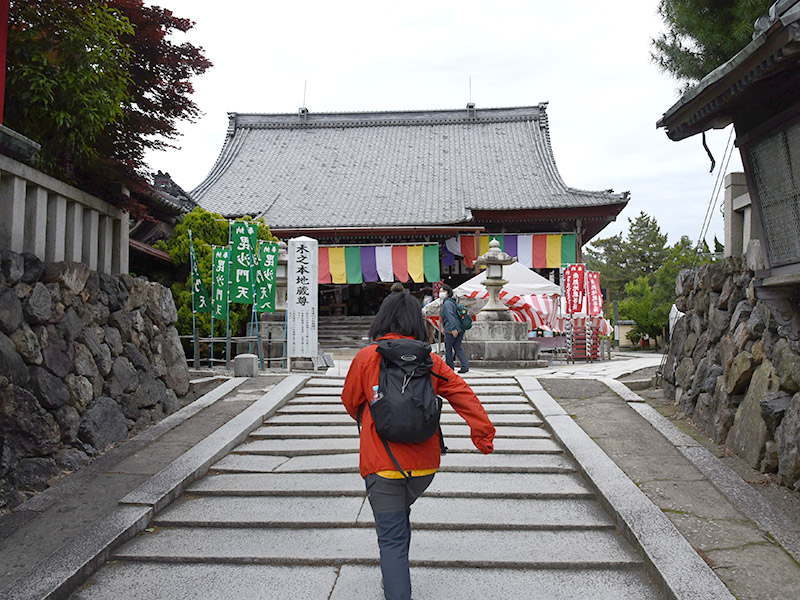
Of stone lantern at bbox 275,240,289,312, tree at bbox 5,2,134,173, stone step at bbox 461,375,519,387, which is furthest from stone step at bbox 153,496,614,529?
stone lantern at bbox 275,240,289,312

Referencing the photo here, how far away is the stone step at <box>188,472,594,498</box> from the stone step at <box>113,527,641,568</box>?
0.57 meters

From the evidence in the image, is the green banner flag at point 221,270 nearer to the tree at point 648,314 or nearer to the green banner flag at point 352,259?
the green banner flag at point 352,259

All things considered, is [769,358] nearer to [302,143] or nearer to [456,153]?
[456,153]

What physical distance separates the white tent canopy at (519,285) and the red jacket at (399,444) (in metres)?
11.6

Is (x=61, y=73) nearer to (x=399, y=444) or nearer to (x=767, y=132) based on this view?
(x=399, y=444)

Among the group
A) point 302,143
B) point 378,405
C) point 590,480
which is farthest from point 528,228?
point 378,405

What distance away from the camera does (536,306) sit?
592 inches

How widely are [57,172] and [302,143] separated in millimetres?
22083

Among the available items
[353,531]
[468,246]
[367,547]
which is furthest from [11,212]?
[468,246]

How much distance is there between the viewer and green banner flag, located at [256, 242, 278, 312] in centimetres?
1057

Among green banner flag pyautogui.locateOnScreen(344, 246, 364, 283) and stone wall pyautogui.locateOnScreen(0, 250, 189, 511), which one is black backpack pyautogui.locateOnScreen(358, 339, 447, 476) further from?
green banner flag pyautogui.locateOnScreen(344, 246, 364, 283)

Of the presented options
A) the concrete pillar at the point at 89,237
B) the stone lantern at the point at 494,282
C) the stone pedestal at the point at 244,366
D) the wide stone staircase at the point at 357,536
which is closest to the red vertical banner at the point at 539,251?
the stone lantern at the point at 494,282

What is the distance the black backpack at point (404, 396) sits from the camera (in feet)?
9.46

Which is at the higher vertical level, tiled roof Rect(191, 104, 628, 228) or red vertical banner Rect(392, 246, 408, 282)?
tiled roof Rect(191, 104, 628, 228)
